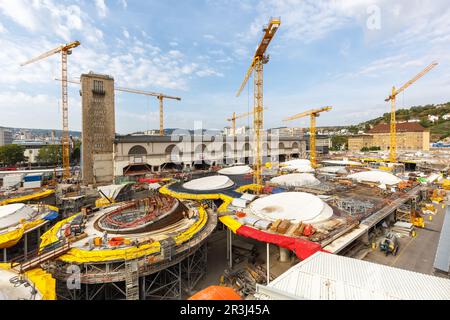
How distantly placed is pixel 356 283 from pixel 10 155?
98.7 meters

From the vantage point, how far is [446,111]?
589ft

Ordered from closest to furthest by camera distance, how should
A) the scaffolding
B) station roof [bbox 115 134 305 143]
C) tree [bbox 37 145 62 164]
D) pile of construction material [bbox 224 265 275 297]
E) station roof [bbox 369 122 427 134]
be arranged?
the scaffolding < pile of construction material [bbox 224 265 275 297] < station roof [bbox 115 134 305 143] < tree [bbox 37 145 62 164] < station roof [bbox 369 122 427 134]

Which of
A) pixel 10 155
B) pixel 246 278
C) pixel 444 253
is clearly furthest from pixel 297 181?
pixel 10 155

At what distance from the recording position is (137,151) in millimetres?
54562

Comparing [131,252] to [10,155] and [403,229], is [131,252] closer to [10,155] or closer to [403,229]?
[403,229]

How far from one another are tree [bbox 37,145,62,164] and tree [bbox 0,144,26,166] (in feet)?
19.0

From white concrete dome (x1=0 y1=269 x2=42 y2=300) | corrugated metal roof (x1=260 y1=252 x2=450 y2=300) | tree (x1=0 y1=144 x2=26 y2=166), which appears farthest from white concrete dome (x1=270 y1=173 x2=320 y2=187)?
tree (x1=0 y1=144 x2=26 y2=166)

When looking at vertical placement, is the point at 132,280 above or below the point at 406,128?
below

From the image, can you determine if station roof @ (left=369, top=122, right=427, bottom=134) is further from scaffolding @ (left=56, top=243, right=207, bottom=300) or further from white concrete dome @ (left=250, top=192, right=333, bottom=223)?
scaffolding @ (left=56, top=243, right=207, bottom=300)

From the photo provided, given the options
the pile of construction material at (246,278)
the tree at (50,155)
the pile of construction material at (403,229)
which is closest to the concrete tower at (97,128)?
the tree at (50,155)

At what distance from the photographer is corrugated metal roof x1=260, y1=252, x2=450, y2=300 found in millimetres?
9703

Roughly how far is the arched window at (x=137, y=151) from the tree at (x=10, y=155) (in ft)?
167
